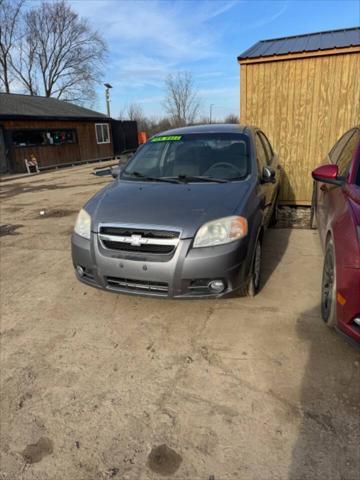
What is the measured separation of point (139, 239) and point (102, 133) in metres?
24.1

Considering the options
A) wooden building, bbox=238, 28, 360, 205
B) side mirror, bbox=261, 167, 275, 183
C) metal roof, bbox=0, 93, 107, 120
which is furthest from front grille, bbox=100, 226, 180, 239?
metal roof, bbox=0, 93, 107, 120

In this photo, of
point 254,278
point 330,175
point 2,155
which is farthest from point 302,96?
point 2,155

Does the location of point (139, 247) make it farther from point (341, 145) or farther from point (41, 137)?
point (41, 137)

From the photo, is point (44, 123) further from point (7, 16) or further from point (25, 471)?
point (7, 16)

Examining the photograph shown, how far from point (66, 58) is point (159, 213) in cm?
4795

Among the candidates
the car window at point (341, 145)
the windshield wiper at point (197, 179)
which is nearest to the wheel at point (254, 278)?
the windshield wiper at point (197, 179)

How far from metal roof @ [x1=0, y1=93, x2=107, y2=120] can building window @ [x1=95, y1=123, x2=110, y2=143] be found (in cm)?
60

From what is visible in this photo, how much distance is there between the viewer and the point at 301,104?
6.05 m

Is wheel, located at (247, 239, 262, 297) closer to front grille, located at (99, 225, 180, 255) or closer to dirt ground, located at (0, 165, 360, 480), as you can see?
dirt ground, located at (0, 165, 360, 480)

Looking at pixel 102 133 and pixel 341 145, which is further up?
pixel 102 133

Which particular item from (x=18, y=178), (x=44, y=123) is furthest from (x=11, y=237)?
(x=44, y=123)

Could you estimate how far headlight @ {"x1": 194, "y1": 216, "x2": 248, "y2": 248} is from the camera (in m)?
2.70

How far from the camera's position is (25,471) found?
1.81m

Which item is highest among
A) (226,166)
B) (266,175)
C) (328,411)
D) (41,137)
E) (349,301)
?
(41,137)
